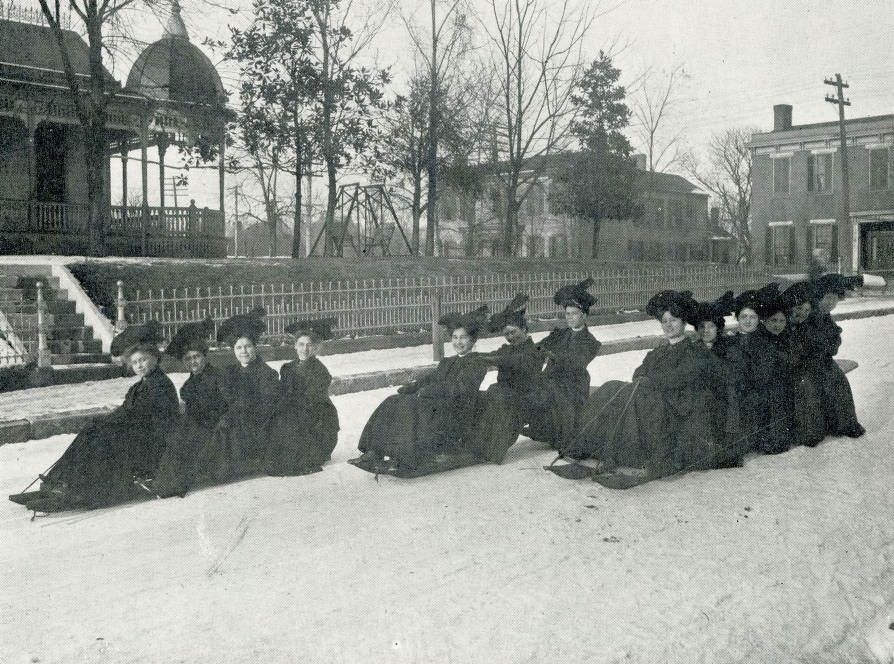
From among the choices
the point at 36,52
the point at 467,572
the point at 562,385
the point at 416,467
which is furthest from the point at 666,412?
the point at 36,52

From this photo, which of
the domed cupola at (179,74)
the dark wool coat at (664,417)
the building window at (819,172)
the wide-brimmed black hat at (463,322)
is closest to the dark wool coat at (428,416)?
the wide-brimmed black hat at (463,322)

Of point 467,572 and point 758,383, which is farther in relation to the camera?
point 758,383

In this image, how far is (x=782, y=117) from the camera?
137 ft

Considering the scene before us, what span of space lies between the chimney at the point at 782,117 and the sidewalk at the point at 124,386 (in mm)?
28741

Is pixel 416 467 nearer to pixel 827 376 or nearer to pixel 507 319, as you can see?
pixel 507 319

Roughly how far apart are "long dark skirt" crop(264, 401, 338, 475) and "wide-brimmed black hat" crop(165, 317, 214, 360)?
2.80 ft

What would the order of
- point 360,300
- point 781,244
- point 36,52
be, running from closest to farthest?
point 360,300
point 36,52
point 781,244

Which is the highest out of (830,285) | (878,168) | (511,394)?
(878,168)

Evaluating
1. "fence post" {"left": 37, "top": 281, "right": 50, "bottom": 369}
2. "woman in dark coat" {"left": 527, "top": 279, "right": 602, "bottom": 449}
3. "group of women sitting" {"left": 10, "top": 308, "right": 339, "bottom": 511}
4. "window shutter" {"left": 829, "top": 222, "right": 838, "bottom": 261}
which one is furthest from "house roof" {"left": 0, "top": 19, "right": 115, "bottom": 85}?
"window shutter" {"left": 829, "top": 222, "right": 838, "bottom": 261}

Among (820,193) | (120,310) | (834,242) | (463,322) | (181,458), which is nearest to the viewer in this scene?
(181,458)

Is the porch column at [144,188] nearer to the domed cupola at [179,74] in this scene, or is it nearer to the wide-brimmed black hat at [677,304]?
the domed cupola at [179,74]

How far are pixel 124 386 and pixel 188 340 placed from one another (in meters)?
4.61

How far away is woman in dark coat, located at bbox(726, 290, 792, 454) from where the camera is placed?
6789 millimetres

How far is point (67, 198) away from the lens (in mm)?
21078
